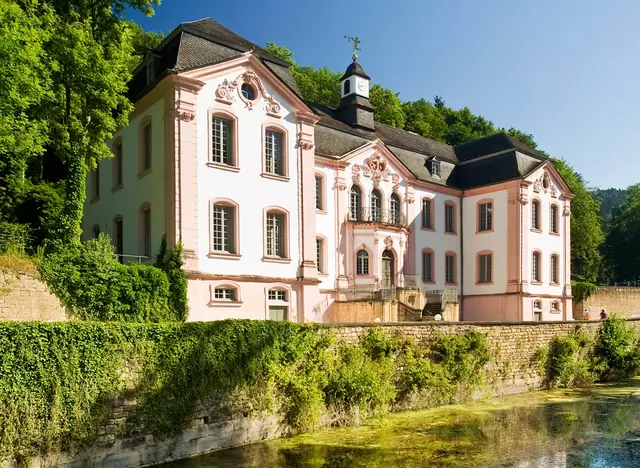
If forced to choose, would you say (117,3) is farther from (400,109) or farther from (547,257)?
(400,109)

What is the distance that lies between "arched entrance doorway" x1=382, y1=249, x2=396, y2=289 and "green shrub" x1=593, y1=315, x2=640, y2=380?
947cm

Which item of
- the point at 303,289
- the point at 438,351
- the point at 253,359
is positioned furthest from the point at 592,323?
the point at 253,359

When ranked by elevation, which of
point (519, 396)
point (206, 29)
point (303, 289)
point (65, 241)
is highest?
point (206, 29)

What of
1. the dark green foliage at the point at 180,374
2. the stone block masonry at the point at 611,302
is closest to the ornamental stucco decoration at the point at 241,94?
the dark green foliage at the point at 180,374

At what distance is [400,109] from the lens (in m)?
47.7

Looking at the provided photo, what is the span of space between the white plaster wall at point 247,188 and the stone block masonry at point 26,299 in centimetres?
501

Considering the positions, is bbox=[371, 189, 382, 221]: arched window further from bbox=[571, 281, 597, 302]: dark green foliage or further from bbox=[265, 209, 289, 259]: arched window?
bbox=[571, 281, 597, 302]: dark green foliage

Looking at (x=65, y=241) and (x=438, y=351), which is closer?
(x=438, y=351)

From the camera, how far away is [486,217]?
33.4m

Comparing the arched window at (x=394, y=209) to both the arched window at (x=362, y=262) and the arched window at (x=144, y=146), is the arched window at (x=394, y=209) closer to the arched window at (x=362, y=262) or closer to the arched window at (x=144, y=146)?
the arched window at (x=362, y=262)

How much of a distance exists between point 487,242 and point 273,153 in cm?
1570

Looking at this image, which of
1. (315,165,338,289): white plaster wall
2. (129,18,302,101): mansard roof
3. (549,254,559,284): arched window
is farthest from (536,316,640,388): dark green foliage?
(129,18,302,101): mansard roof

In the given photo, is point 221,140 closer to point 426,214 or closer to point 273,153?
point 273,153

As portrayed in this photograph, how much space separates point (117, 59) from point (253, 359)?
1204cm
